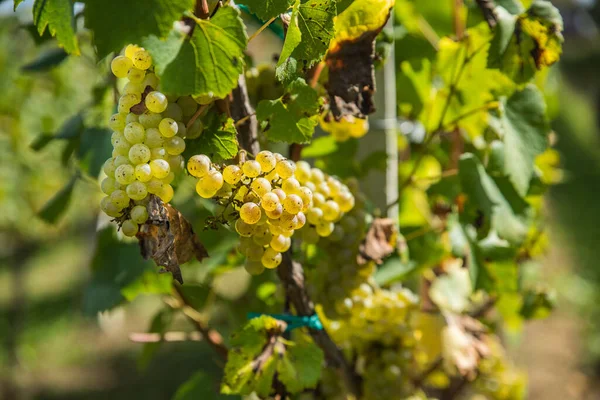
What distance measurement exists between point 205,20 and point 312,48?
0.37 feet

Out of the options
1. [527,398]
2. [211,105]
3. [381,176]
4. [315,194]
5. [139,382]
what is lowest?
[139,382]

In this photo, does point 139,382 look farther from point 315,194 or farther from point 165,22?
point 165,22

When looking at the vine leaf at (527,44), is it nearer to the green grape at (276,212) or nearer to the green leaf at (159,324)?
the green grape at (276,212)

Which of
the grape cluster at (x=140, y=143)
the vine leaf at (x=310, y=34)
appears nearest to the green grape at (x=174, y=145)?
the grape cluster at (x=140, y=143)

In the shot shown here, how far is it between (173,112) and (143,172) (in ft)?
0.22

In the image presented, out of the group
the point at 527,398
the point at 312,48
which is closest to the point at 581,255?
the point at 527,398

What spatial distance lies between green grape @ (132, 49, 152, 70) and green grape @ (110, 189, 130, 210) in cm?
11

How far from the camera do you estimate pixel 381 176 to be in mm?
1006

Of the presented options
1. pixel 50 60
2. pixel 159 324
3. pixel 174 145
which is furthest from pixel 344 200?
pixel 50 60

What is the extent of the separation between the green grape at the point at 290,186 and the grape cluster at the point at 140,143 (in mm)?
96

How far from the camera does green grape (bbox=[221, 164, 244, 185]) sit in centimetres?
53

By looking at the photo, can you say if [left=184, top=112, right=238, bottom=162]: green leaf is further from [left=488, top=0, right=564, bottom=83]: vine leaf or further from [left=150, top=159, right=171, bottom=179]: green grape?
[left=488, top=0, right=564, bottom=83]: vine leaf

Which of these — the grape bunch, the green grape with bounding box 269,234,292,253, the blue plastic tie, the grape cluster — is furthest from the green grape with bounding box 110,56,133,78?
the blue plastic tie

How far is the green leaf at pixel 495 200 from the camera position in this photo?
0.85 metres
